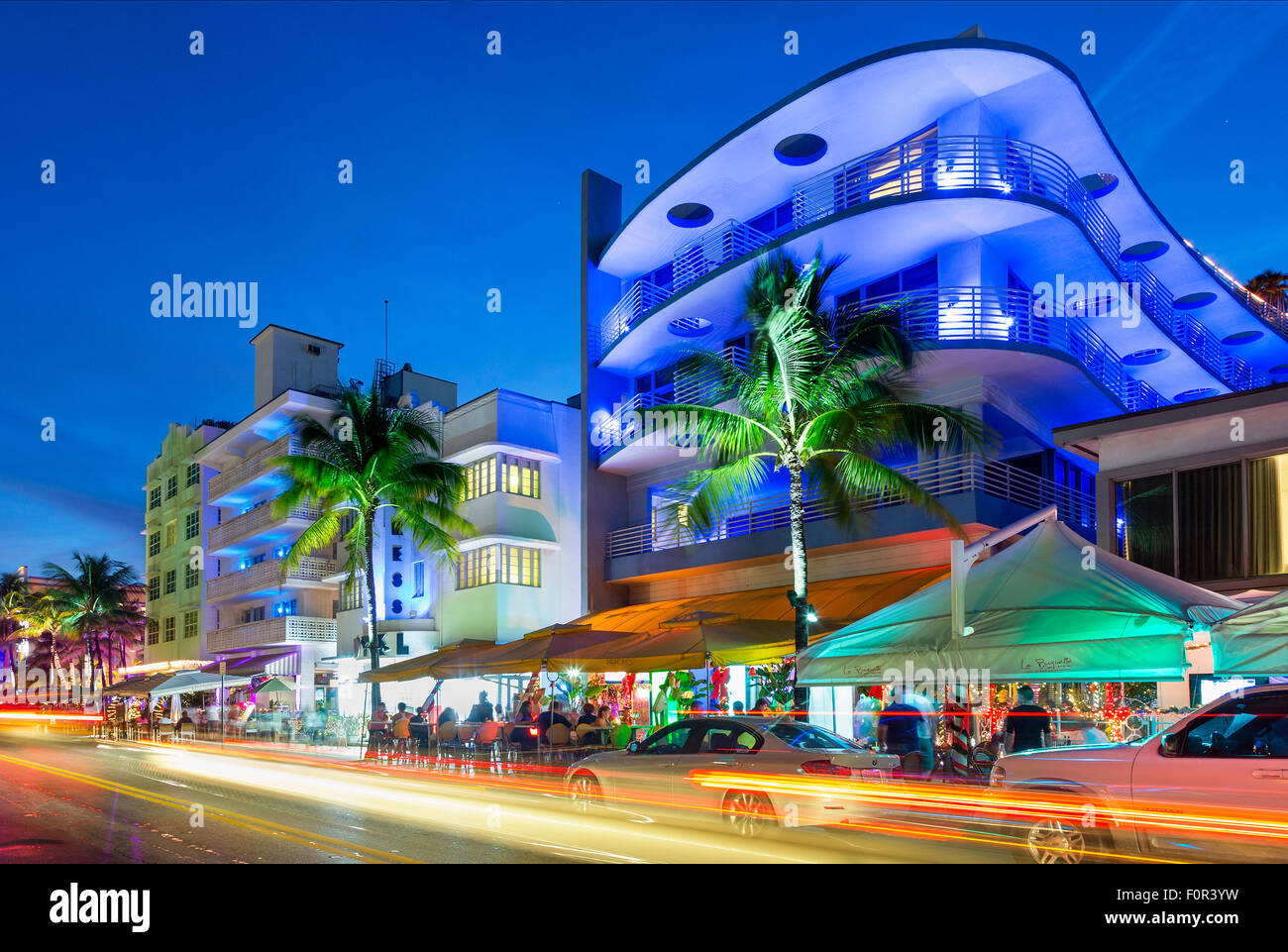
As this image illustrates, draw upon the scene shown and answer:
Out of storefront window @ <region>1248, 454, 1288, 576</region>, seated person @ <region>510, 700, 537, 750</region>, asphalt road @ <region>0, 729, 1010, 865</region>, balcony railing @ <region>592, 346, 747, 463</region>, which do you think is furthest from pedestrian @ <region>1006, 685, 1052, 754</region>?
balcony railing @ <region>592, 346, 747, 463</region>

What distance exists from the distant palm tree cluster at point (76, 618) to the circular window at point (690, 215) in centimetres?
5698

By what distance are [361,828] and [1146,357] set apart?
2579cm

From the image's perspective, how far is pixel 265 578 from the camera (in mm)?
48219

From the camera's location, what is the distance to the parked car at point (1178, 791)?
818 centimetres

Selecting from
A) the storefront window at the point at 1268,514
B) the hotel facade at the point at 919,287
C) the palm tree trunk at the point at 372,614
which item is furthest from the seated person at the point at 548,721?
the storefront window at the point at 1268,514

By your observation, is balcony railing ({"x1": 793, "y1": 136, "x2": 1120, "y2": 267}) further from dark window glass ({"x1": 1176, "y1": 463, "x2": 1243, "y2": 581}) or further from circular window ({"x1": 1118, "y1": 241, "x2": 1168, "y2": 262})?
dark window glass ({"x1": 1176, "y1": 463, "x2": 1243, "y2": 581})

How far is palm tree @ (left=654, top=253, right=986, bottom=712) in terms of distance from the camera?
61.7ft

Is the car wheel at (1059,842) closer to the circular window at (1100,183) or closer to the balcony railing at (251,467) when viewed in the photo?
the circular window at (1100,183)

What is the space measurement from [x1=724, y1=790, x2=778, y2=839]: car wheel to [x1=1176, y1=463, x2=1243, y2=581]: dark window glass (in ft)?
33.7

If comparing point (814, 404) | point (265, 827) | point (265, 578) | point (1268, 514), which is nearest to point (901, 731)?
point (814, 404)

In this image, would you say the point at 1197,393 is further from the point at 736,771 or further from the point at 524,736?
the point at 736,771

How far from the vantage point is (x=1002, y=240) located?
78.0 ft

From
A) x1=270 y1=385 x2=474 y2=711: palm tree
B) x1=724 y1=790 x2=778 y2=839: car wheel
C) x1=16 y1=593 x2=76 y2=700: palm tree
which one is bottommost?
x1=16 y1=593 x2=76 y2=700: palm tree
